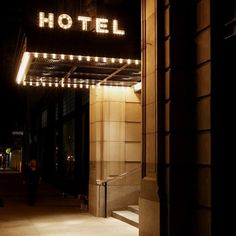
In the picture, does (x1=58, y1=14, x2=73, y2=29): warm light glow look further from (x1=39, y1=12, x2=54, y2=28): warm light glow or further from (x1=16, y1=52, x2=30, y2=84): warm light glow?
(x1=16, y1=52, x2=30, y2=84): warm light glow

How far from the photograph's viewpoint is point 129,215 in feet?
47.3

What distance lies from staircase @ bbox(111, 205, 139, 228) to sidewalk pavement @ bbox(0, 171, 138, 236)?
151 mm

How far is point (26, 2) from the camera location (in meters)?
22.3

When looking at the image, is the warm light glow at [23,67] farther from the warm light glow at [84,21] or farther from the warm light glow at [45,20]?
the warm light glow at [84,21]

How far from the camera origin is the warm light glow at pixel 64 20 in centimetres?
1221

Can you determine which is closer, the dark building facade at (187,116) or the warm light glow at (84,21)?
the dark building facade at (187,116)

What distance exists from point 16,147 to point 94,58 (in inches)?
1978

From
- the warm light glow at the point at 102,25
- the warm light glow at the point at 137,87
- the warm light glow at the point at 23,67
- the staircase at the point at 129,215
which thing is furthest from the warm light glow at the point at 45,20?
the staircase at the point at 129,215

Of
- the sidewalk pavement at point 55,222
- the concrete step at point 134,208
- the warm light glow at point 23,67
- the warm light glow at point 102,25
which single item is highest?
the warm light glow at point 102,25

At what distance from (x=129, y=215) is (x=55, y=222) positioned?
2194mm

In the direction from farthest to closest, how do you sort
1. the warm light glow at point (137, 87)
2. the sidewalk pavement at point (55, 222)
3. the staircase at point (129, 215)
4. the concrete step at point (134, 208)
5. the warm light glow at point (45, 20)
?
the warm light glow at point (137, 87), the concrete step at point (134, 208), the staircase at point (129, 215), the sidewalk pavement at point (55, 222), the warm light glow at point (45, 20)

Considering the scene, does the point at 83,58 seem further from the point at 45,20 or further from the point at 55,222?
the point at 55,222
